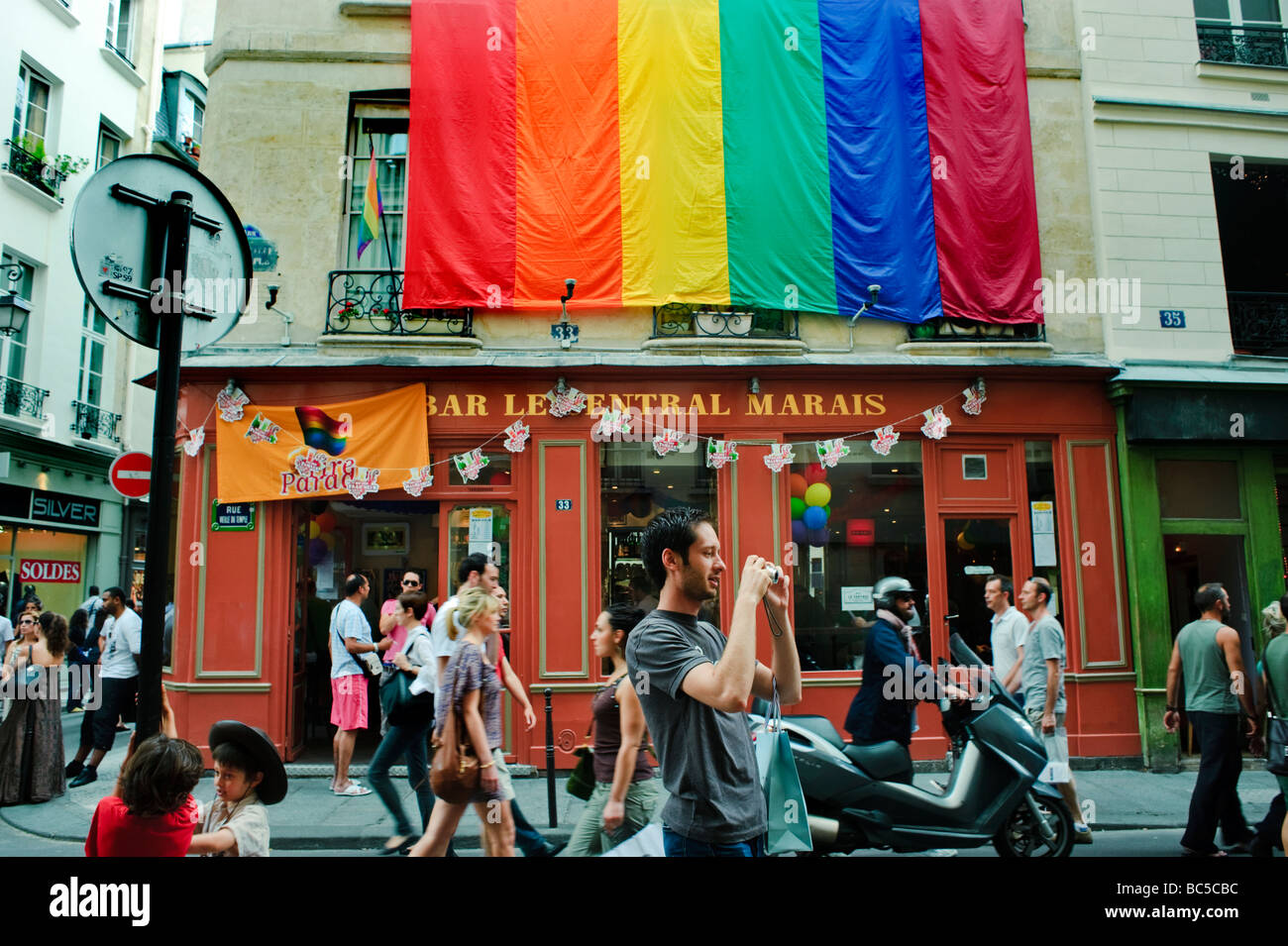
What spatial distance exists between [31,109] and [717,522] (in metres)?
14.6

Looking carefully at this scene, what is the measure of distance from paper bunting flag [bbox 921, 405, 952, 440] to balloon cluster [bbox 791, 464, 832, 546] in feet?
4.45

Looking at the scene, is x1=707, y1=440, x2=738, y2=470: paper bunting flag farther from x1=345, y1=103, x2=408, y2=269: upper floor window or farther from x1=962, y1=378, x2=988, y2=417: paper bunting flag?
x1=345, y1=103, x2=408, y2=269: upper floor window

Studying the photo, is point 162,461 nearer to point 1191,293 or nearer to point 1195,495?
point 1195,495

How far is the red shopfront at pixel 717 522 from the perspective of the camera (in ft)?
31.2

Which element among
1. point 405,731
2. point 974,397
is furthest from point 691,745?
point 974,397

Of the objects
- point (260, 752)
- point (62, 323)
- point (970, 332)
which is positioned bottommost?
point (260, 752)

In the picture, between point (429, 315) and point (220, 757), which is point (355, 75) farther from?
point (220, 757)

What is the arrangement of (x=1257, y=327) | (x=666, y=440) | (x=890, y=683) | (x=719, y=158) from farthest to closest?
(x=1257, y=327), (x=719, y=158), (x=666, y=440), (x=890, y=683)

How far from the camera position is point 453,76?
10203mm

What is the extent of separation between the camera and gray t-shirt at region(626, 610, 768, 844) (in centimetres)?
264

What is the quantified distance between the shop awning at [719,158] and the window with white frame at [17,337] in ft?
29.7

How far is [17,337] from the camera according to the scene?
577 inches

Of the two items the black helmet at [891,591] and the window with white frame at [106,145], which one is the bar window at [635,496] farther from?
the window with white frame at [106,145]

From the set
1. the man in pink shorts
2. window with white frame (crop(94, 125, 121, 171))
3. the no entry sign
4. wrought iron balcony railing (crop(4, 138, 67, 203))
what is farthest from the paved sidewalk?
window with white frame (crop(94, 125, 121, 171))
